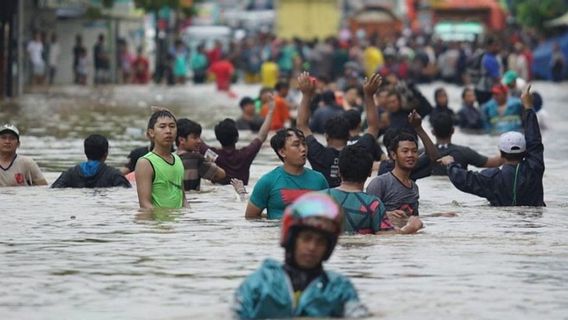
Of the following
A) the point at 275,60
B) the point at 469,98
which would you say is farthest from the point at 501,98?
the point at 275,60

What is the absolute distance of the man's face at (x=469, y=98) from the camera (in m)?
30.5

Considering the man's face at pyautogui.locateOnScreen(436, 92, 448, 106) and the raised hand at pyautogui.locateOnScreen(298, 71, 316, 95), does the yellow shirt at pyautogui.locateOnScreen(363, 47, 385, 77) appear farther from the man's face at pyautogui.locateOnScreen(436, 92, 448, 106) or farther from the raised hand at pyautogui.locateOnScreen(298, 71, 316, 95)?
the raised hand at pyautogui.locateOnScreen(298, 71, 316, 95)

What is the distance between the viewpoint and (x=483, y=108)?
1193 inches

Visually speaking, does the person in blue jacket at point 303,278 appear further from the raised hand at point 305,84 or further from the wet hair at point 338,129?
the raised hand at point 305,84

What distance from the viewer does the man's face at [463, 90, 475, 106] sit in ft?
100

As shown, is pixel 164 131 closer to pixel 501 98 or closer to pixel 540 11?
pixel 501 98

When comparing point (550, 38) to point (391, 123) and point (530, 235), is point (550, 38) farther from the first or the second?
point (530, 235)

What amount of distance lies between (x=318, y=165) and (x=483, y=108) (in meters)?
14.9

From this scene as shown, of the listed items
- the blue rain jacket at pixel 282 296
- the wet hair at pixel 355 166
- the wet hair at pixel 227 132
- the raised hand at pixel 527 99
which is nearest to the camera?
the blue rain jacket at pixel 282 296

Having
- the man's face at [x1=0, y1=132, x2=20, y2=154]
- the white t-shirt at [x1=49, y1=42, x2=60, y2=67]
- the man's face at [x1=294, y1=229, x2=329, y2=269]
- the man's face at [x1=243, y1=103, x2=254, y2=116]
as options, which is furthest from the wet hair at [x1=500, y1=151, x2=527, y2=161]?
the white t-shirt at [x1=49, y1=42, x2=60, y2=67]

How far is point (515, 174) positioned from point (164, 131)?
312cm

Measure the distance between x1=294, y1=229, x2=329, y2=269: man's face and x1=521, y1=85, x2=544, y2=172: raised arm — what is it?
632 centimetres

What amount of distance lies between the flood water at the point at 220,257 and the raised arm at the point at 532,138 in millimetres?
480

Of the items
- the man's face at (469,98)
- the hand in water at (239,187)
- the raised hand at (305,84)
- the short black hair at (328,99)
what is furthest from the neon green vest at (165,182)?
the man's face at (469,98)
